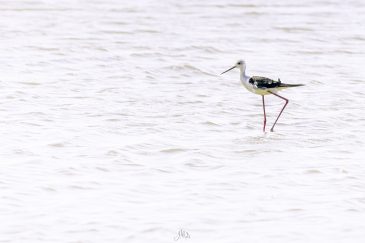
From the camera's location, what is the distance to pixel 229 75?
15797 mm

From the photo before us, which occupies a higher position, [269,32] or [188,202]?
[188,202]

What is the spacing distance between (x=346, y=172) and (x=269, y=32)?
1105cm

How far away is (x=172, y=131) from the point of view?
11.3 m

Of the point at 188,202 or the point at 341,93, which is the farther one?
the point at 341,93

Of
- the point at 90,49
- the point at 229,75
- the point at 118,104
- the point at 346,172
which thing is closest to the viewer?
the point at 346,172

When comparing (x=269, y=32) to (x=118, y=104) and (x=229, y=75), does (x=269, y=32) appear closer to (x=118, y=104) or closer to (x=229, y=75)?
(x=229, y=75)

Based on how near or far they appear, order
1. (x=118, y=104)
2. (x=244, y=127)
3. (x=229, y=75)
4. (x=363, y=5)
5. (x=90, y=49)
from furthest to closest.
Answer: (x=363, y=5), (x=90, y=49), (x=229, y=75), (x=118, y=104), (x=244, y=127)

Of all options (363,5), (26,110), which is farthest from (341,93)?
(363,5)

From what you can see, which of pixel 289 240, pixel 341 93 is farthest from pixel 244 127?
pixel 289 240

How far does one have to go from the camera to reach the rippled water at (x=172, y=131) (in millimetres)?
7824

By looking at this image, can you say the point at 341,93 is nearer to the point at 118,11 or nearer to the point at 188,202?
the point at 188,202

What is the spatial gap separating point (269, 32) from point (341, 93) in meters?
6.35

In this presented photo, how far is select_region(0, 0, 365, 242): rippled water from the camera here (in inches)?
308

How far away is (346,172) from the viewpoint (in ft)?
31.2
